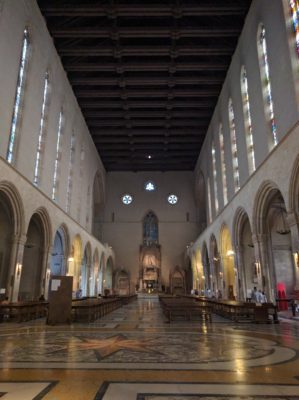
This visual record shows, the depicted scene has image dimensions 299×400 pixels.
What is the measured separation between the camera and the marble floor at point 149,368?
3400 mm

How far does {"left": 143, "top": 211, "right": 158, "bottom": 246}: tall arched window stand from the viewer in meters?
36.1

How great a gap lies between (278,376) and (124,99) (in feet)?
69.2

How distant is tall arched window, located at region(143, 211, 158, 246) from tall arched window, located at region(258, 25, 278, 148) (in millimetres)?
24227

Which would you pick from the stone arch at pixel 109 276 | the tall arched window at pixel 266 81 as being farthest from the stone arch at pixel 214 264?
the stone arch at pixel 109 276

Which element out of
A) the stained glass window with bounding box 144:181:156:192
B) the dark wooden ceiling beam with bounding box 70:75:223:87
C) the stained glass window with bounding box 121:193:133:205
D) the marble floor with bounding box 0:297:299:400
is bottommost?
the marble floor with bounding box 0:297:299:400

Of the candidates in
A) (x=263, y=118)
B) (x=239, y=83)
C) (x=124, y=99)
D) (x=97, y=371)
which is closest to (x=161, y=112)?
(x=124, y=99)

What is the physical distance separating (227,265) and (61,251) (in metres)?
10.8

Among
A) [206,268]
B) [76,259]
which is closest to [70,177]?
[76,259]

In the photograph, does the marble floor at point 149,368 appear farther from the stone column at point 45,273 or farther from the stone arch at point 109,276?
the stone arch at point 109,276

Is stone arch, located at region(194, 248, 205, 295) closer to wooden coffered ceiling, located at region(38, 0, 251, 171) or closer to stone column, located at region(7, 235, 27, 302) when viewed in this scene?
wooden coffered ceiling, located at region(38, 0, 251, 171)

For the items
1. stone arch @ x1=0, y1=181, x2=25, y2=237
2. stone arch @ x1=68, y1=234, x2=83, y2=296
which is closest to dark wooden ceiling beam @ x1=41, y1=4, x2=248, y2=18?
stone arch @ x1=0, y1=181, x2=25, y2=237

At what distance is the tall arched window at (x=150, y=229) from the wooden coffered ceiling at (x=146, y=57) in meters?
11.8

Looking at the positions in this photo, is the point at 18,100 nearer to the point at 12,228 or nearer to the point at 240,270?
the point at 12,228

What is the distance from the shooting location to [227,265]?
20.4m
